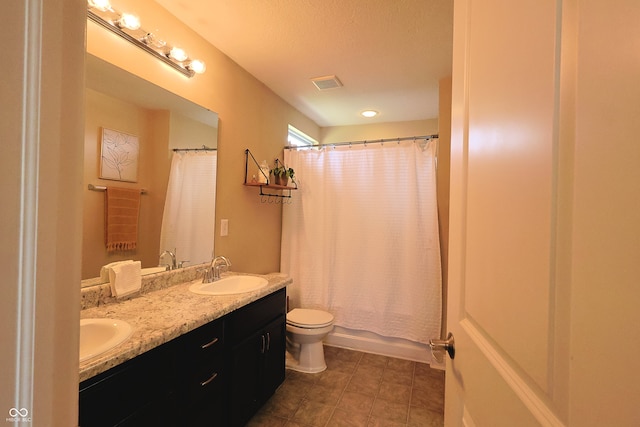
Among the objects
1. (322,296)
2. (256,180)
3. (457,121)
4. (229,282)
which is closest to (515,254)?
(457,121)

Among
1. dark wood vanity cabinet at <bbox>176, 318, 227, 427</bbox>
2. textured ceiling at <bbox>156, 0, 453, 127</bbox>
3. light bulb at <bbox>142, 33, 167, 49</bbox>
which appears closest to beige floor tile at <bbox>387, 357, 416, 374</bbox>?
dark wood vanity cabinet at <bbox>176, 318, 227, 427</bbox>

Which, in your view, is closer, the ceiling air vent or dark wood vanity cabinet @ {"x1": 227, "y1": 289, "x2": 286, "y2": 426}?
dark wood vanity cabinet @ {"x1": 227, "y1": 289, "x2": 286, "y2": 426}

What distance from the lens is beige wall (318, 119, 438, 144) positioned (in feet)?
11.4

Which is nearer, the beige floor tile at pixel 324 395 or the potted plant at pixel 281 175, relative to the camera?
the beige floor tile at pixel 324 395

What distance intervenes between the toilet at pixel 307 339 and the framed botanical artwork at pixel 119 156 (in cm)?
158

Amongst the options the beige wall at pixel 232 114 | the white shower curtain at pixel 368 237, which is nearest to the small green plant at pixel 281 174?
the beige wall at pixel 232 114

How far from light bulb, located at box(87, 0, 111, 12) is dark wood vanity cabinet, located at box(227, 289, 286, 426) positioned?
5.23 ft

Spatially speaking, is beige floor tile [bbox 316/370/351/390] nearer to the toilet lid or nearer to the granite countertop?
the toilet lid

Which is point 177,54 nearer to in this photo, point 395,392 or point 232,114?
point 232,114

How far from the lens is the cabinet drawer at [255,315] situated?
1.49 metres

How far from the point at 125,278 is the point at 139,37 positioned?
1276 millimetres

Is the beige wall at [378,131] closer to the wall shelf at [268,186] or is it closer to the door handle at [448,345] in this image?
the wall shelf at [268,186]

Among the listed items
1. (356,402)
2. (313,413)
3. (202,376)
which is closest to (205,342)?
(202,376)

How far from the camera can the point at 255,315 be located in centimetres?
166
